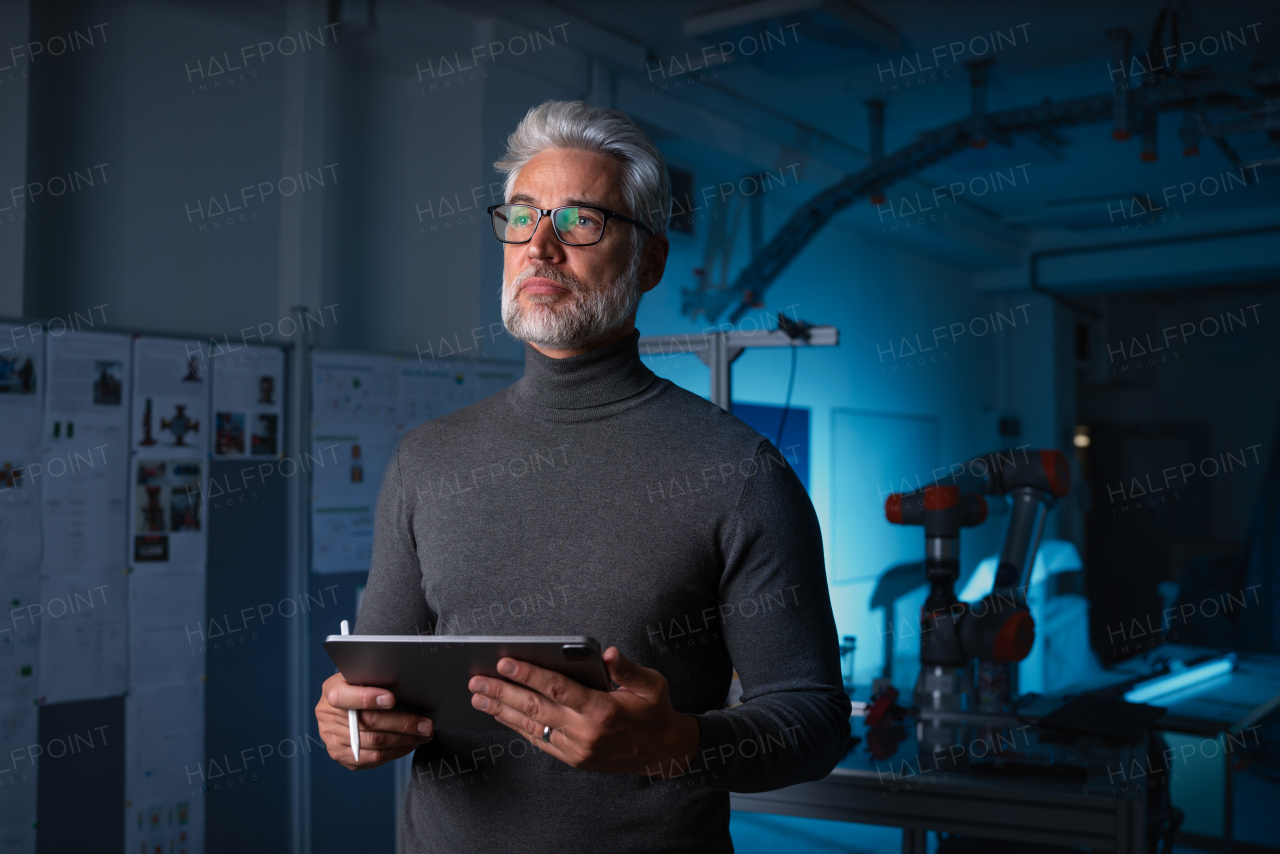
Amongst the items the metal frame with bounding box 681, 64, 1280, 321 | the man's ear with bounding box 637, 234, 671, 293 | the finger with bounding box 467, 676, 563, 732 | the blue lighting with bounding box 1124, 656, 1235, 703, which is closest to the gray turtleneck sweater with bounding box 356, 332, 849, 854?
the man's ear with bounding box 637, 234, 671, 293

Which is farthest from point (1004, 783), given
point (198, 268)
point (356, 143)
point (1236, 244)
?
point (1236, 244)

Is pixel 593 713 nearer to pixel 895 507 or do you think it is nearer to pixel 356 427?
pixel 895 507

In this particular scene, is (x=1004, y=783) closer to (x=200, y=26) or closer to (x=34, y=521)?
(x=34, y=521)

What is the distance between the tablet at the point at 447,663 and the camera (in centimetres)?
83

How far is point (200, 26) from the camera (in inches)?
114

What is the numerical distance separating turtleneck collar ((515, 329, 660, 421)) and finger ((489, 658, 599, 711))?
0.44m

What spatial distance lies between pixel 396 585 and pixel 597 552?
0.28m

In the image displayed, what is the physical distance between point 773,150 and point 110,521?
3230mm


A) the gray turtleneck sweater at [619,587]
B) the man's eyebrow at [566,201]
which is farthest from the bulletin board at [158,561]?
the man's eyebrow at [566,201]

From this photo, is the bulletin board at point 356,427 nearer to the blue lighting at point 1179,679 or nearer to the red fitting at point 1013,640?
the red fitting at point 1013,640

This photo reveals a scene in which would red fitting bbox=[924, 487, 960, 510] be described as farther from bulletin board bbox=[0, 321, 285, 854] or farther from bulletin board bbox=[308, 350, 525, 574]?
bulletin board bbox=[0, 321, 285, 854]

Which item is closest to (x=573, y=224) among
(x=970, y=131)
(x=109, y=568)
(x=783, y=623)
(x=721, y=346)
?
(x=783, y=623)

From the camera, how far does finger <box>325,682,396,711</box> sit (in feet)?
3.21

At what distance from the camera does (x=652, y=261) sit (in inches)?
51.6
